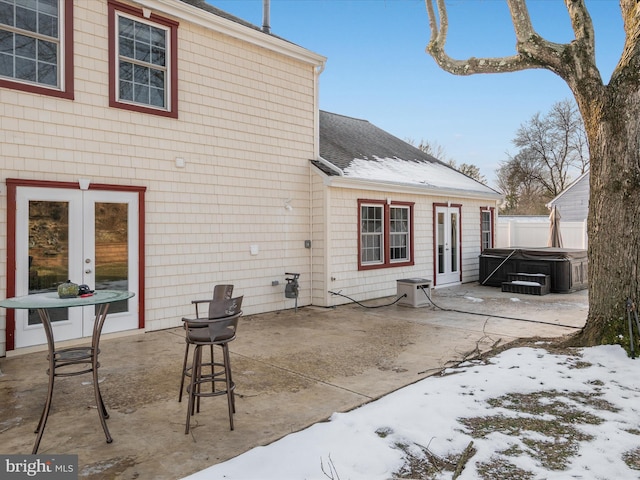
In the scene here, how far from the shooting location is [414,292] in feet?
28.3

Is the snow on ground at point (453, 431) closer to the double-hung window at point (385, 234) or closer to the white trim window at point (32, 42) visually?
the double-hung window at point (385, 234)

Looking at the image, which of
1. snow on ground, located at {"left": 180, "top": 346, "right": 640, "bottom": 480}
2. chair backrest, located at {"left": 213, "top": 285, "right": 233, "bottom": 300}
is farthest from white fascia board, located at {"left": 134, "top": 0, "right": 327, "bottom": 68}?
snow on ground, located at {"left": 180, "top": 346, "right": 640, "bottom": 480}

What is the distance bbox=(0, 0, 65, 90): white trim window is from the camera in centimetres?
530

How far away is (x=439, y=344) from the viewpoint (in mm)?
5793

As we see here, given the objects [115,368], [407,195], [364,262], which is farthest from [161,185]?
[407,195]

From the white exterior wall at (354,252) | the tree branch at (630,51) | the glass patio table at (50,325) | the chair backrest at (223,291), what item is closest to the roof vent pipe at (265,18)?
the white exterior wall at (354,252)

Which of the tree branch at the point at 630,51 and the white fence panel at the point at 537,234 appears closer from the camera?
the tree branch at the point at 630,51

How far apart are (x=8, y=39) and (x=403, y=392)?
6.13 m

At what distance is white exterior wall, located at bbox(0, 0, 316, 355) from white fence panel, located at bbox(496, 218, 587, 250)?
414 inches

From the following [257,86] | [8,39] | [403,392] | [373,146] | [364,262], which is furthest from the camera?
[373,146]

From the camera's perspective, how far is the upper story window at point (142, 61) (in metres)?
6.16

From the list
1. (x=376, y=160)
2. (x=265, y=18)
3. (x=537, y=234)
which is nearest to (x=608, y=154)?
(x=376, y=160)

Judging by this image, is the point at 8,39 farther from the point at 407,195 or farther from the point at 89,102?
the point at 407,195

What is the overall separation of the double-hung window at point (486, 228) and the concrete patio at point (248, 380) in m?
5.04
